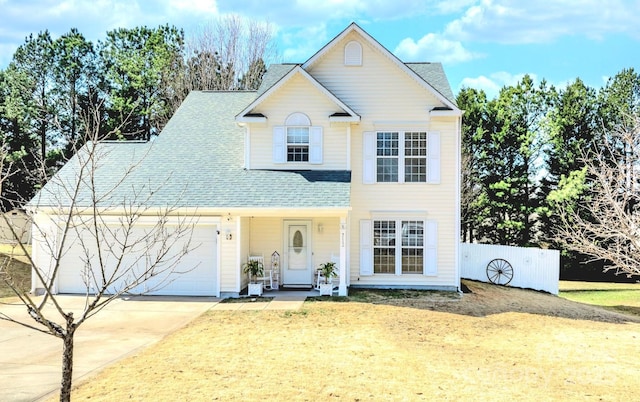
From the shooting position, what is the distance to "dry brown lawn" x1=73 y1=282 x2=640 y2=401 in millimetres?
7324

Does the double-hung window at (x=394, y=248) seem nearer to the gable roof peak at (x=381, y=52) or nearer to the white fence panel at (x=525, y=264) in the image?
the gable roof peak at (x=381, y=52)

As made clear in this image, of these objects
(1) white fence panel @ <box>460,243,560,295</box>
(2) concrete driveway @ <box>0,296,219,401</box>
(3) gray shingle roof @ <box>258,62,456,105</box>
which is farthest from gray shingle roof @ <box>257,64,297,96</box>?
(1) white fence panel @ <box>460,243,560,295</box>

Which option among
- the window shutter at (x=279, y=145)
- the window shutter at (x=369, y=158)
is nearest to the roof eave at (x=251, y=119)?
the window shutter at (x=279, y=145)

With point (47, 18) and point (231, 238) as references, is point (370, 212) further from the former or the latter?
point (47, 18)

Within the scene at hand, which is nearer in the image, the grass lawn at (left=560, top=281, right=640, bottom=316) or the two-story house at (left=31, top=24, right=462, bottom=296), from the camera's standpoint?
the two-story house at (left=31, top=24, right=462, bottom=296)

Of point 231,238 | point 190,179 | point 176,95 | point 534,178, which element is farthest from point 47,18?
point 534,178

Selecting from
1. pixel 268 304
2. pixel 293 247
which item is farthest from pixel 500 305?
pixel 268 304

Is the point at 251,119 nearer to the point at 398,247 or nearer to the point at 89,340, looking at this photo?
the point at 398,247

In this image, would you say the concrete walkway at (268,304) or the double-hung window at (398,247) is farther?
the double-hung window at (398,247)

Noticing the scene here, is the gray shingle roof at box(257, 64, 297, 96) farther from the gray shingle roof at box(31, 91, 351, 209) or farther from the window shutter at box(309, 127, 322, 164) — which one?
the window shutter at box(309, 127, 322, 164)

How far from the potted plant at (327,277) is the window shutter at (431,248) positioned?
326 cm

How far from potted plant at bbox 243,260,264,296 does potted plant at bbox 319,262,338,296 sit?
6.47 ft

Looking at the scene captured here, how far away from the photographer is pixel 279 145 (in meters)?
17.1

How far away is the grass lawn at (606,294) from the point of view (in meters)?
18.9
